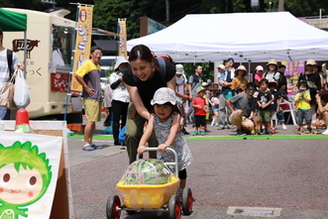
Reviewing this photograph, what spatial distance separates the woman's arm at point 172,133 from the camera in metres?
5.28

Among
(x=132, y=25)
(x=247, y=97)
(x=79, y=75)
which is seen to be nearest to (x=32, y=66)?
(x=79, y=75)

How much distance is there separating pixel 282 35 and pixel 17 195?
14.7m

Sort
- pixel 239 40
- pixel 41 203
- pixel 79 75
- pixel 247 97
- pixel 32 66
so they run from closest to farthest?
pixel 41 203 → pixel 79 75 → pixel 32 66 → pixel 247 97 → pixel 239 40

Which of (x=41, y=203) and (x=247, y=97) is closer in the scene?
(x=41, y=203)

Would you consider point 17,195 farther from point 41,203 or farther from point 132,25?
point 132,25

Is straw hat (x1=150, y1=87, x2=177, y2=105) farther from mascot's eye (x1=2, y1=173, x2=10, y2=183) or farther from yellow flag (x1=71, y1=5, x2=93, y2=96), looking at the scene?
yellow flag (x1=71, y1=5, x2=93, y2=96)

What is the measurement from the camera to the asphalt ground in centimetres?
584

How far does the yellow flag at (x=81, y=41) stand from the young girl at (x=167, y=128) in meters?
8.35

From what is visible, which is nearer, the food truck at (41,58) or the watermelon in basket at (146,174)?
the watermelon in basket at (146,174)

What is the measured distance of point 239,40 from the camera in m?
18.1

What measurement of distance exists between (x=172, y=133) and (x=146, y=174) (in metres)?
0.68

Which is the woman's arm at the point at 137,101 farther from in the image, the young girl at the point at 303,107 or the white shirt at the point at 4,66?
the young girl at the point at 303,107

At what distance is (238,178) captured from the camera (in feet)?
25.2

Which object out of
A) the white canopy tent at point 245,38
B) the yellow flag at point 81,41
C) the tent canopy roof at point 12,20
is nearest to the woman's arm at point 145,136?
the tent canopy roof at point 12,20
